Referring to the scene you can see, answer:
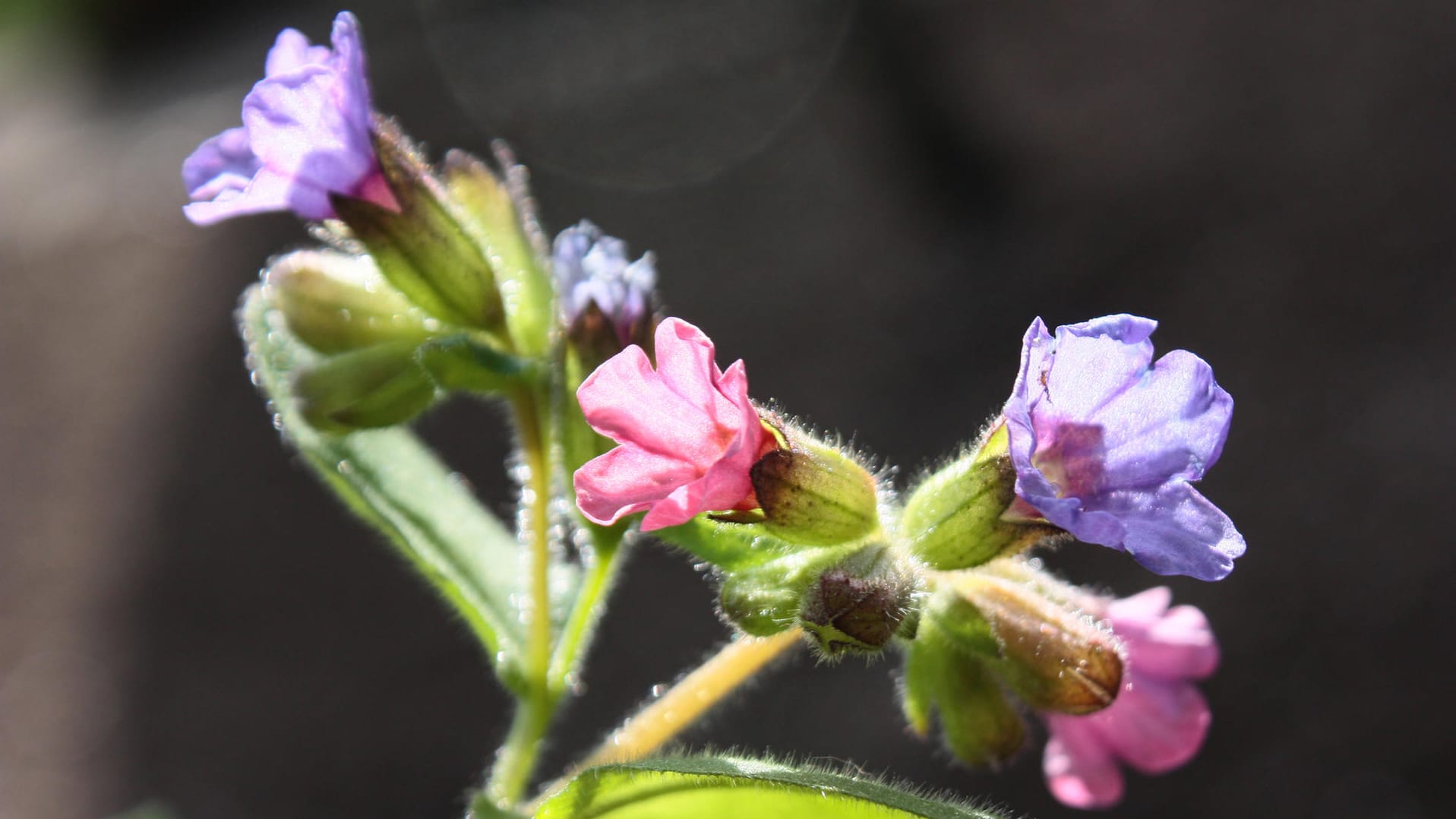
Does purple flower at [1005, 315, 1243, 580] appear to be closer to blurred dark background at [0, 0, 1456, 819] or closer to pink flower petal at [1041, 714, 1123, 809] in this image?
pink flower petal at [1041, 714, 1123, 809]

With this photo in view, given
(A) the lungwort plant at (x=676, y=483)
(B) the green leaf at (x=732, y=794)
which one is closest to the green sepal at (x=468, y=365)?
(A) the lungwort plant at (x=676, y=483)

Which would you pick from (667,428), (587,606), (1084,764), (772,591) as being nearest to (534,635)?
(587,606)

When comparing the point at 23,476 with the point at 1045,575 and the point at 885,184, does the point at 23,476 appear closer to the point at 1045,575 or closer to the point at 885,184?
the point at 885,184

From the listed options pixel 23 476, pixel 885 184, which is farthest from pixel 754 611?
pixel 23 476

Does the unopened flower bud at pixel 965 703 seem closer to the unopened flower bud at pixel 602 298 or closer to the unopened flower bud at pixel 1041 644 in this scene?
the unopened flower bud at pixel 1041 644

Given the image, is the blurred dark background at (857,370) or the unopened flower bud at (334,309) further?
the blurred dark background at (857,370)

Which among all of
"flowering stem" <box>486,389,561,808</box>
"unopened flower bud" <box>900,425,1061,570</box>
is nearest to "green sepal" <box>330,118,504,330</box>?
"flowering stem" <box>486,389,561,808</box>

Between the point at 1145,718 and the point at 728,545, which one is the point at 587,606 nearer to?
the point at 728,545

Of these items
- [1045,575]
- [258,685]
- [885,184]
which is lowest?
[258,685]
